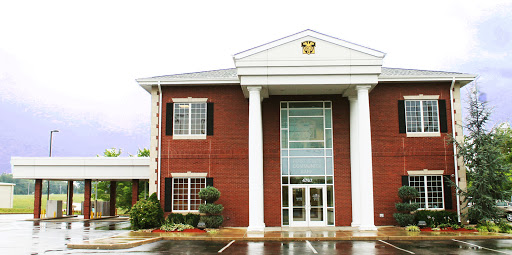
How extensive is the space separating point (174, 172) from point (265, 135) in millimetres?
5202

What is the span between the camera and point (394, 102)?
81.3 feet

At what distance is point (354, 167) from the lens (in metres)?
24.2

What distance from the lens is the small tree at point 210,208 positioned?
74.3ft

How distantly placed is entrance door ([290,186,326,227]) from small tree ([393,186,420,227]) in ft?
12.5

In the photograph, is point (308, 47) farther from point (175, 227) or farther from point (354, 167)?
point (175, 227)

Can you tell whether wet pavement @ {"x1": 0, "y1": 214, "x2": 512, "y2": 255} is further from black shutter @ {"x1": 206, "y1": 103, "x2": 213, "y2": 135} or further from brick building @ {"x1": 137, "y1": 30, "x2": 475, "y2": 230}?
black shutter @ {"x1": 206, "y1": 103, "x2": 213, "y2": 135}

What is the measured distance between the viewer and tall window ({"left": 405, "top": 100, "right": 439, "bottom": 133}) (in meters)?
24.6

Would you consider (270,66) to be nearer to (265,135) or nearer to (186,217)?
(265,135)

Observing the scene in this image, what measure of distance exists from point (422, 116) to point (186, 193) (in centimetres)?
1310

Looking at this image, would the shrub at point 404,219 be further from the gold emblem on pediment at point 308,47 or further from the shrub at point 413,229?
the gold emblem on pediment at point 308,47

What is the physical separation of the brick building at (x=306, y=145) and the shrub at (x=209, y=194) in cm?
119

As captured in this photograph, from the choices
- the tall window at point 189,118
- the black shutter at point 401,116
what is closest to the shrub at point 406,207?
the black shutter at point 401,116

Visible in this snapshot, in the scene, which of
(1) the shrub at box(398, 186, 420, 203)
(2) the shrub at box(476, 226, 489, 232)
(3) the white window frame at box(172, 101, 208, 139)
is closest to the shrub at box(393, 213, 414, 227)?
(1) the shrub at box(398, 186, 420, 203)

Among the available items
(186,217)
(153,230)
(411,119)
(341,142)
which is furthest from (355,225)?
(153,230)
